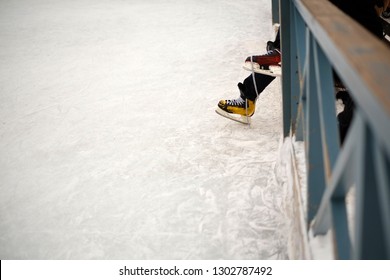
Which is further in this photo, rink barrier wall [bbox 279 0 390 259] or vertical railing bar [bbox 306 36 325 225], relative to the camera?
vertical railing bar [bbox 306 36 325 225]

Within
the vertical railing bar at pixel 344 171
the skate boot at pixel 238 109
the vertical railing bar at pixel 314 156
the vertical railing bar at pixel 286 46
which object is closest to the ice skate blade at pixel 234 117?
the skate boot at pixel 238 109

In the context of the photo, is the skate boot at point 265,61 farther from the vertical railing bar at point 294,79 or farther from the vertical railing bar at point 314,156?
the vertical railing bar at point 314,156

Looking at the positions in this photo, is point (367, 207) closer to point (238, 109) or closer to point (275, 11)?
point (238, 109)

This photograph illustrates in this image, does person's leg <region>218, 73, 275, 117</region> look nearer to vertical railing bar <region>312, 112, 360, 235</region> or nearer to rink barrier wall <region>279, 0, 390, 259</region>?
rink barrier wall <region>279, 0, 390, 259</region>

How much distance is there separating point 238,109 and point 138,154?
2.37 feet

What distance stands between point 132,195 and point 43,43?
12.9 feet

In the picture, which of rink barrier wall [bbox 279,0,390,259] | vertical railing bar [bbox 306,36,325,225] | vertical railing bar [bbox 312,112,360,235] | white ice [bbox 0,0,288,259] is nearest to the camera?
rink barrier wall [bbox 279,0,390,259]

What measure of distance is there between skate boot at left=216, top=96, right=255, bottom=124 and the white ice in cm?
7

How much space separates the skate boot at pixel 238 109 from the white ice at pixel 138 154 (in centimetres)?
7

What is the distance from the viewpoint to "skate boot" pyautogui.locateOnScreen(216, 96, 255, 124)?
2.22 metres

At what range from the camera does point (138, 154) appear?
7.11 feet

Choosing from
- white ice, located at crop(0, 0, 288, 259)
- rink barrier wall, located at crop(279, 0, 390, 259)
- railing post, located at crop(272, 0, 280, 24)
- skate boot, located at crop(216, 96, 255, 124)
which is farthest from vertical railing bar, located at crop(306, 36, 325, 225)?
railing post, located at crop(272, 0, 280, 24)

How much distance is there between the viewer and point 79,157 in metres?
2.21
